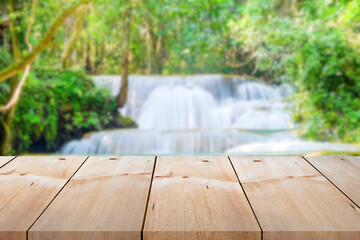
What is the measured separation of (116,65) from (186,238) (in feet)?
21.1

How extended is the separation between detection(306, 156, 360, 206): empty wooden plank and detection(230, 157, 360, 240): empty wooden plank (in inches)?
0.7

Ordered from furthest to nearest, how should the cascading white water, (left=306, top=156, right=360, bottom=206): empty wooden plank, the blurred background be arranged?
the cascading white water, the blurred background, (left=306, top=156, right=360, bottom=206): empty wooden plank

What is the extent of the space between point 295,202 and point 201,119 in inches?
224

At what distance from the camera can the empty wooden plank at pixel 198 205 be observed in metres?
0.54

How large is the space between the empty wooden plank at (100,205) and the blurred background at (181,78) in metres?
2.84

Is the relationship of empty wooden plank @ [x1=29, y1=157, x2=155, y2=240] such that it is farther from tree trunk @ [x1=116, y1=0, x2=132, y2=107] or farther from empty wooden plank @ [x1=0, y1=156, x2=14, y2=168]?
tree trunk @ [x1=116, y1=0, x2=132, y2=107]

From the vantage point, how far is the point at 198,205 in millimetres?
628

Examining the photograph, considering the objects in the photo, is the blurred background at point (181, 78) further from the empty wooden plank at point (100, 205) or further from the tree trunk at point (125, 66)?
the empty wooden plank at point (100, 205)

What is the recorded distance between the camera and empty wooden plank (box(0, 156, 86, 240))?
564mm

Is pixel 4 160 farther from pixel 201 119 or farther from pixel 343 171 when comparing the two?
pixel 201 119

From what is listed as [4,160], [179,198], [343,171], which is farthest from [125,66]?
[179,198]

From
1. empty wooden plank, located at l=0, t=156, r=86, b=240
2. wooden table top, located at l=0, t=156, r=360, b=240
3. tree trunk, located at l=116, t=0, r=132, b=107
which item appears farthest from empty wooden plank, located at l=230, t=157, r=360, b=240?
tree trunk, located at l=116, t=0, r=132, b=107

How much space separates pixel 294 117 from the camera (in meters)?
5.61

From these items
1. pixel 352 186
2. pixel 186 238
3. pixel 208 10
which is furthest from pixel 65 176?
pixel 208 10
